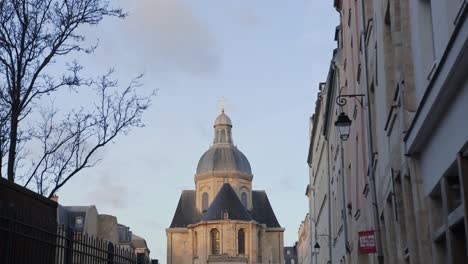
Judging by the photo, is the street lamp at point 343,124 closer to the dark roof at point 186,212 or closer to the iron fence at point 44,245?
the iron fence at point 44,245

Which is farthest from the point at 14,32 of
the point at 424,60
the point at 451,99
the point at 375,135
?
the point at 451,99

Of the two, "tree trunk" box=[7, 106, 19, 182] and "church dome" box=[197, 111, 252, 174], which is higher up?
"church dome" box=[197, 111, 252, 174]

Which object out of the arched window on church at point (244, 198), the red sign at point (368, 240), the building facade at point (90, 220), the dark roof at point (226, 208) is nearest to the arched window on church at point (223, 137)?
the arched window on church at point (244, 198)

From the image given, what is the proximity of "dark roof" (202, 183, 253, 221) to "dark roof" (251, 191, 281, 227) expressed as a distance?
994cm

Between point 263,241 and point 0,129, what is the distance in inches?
3509

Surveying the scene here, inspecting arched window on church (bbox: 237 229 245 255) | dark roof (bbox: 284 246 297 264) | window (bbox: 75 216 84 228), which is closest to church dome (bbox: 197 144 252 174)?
arched window on church (bbox: 237 229 245 255)

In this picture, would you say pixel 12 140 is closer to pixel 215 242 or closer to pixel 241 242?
pixel 215 242

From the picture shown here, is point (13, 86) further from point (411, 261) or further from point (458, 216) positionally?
point (458, 216)

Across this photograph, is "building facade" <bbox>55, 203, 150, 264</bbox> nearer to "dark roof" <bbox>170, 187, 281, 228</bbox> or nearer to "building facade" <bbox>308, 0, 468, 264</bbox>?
"dark roof" <bbox>170, 187, 281, 228</bbox>

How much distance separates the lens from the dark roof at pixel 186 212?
368ft

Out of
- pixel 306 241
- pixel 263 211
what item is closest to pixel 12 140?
pixel 306 241

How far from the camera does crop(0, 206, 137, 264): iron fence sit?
8.80 metres

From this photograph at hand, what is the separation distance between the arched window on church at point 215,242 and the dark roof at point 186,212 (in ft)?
39.9

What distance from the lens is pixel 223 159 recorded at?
112 m
